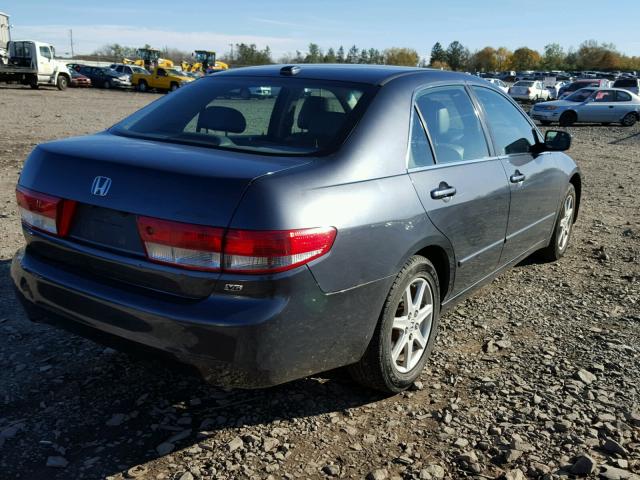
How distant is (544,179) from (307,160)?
110 inches

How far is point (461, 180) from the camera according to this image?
3.53 m

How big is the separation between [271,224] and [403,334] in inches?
47.4

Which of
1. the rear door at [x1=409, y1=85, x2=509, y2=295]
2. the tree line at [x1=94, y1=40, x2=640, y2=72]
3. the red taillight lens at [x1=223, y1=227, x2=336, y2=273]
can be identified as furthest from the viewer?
the tree line at [x1=94, y1=40, x2=640, y2=72]

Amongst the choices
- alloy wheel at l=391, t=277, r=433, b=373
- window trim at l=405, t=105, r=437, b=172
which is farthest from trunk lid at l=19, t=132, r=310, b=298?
alloy wheel at l=391, t=277, r=433, b=373

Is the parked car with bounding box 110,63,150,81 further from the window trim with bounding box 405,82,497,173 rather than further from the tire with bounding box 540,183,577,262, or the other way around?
the window trim with bounding box 405,82,497,173

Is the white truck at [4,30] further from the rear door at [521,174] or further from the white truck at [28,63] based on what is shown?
the rear door at [521,174]

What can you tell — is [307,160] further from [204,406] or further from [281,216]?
[204,406]

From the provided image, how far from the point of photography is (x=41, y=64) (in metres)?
33.1

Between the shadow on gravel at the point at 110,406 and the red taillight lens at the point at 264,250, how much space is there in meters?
0.57

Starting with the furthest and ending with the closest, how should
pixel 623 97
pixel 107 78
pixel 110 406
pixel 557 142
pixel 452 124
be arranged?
1. pixel 107 78
2. pixel 623 97
3. pixel 557 142
4. pixel 452 124
5. pixel 110 406

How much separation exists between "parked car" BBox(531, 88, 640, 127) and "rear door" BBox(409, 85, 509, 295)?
817 inches

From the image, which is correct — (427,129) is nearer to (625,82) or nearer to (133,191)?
(133,191)

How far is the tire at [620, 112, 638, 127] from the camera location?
78.1 feet

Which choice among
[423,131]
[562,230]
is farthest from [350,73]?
[562,230]
